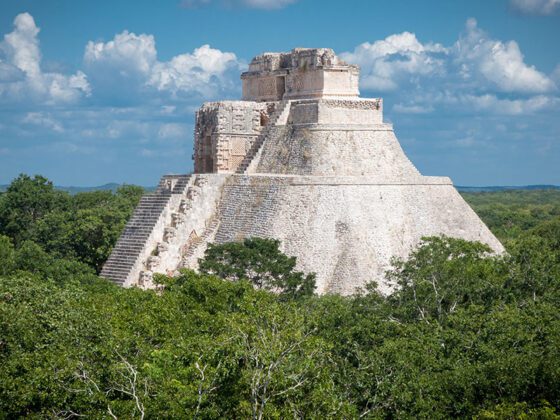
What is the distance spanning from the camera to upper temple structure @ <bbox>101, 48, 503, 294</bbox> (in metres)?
40.6

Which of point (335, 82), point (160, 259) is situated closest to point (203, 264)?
point (160, 259)

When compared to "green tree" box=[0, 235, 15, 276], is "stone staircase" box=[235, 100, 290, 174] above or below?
above

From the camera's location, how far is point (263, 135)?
44938 millimetres

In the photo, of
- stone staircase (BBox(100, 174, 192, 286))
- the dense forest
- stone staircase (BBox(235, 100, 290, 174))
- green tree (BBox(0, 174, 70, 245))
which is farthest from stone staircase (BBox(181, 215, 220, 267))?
green tree (BBox(0, 174, 70, 245))

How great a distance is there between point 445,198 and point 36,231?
18292 millimetres

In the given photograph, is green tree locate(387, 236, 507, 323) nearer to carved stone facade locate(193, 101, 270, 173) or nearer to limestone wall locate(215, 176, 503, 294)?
limestone wall locate(215, 176, 503, 294)

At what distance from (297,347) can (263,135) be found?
65.7ft

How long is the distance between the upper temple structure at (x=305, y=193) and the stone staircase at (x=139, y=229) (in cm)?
5

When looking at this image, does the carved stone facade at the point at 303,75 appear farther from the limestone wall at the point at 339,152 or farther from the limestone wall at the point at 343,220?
the limestone wall at the point at 343,220

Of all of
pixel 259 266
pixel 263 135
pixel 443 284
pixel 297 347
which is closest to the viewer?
pixel 297 347

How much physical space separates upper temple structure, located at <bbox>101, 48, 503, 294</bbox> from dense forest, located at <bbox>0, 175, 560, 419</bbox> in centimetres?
318

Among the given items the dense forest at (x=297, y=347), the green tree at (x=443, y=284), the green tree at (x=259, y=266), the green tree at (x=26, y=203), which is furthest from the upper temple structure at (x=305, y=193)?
the green tree at (x=26, y=203)

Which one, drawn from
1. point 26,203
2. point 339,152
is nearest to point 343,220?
point 339,152

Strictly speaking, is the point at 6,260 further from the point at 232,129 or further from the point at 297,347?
the point at 297,347
